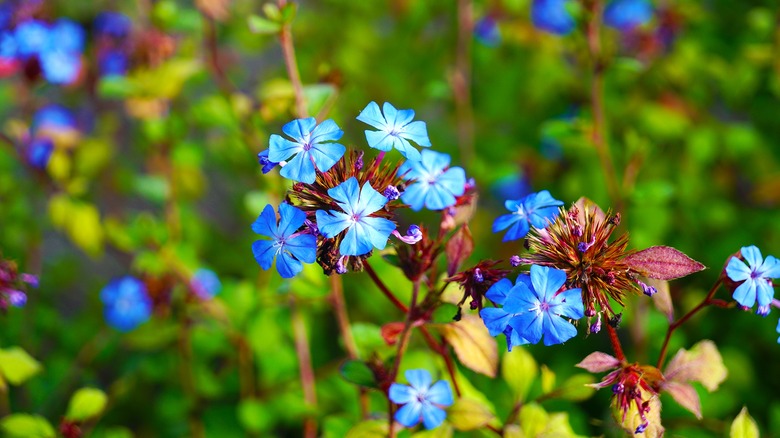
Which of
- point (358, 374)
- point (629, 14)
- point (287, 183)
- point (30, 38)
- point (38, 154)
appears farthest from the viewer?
point (629, 14)

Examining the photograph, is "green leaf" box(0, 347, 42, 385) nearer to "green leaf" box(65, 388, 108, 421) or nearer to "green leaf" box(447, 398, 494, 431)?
"green leaf" box(65, 388, 108, 421)

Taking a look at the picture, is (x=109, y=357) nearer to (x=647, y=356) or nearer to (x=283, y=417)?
(x=283, y=417)

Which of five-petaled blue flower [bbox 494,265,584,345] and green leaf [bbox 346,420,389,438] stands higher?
five-petaled blue flower [bbox 494,265,584,345]

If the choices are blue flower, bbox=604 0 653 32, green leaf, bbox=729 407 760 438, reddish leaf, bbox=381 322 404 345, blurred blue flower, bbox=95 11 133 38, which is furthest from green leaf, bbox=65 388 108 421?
blue flower, bbox=604 0 653 32

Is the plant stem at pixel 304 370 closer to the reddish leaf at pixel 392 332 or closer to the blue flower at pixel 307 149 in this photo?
the reddish leaf at pixel 392 332

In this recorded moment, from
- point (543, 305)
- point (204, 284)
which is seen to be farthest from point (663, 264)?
point (204, 284)

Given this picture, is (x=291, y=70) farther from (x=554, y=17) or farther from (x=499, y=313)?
(x=554, y=17)

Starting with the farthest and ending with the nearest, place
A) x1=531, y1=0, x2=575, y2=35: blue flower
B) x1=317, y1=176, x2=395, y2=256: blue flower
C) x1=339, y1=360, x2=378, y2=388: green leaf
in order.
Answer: x1=531, y1=0, x2=575, y2=35: blue flower → x1=339, y1=360, x2=378, y2=388: green leaf → x1=317, y1=176, x2=395, y2=256: blue flower
